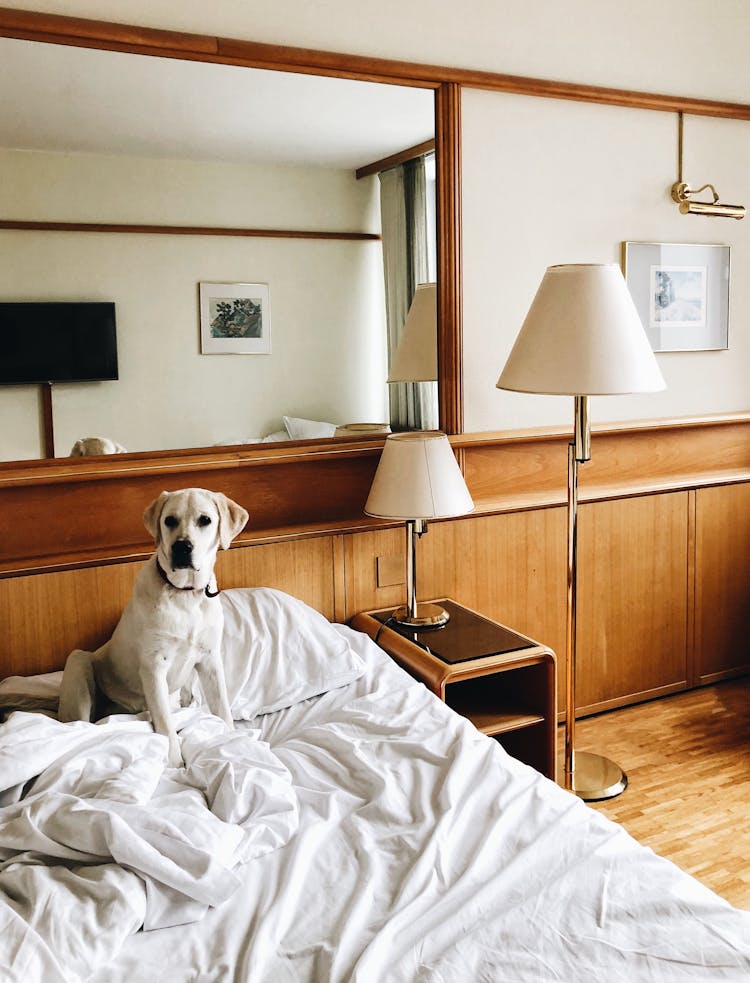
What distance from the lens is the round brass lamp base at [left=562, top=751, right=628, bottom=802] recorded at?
101 inches

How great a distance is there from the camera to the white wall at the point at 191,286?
88.0 inches

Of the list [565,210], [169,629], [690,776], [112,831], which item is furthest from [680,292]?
[112,831]

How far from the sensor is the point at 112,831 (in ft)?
4.44

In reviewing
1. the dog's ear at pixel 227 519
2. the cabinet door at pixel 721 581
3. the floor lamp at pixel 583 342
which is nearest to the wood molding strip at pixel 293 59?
the floor lamp at pixel 583 342

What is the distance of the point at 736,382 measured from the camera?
11.2 ft

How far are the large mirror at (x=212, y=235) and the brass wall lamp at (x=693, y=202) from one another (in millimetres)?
1035

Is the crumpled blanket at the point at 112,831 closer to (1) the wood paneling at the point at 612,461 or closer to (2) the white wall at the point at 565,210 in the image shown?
(1) the wood paneling at the point at 612,461

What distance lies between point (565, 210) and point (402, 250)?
0.66 metres

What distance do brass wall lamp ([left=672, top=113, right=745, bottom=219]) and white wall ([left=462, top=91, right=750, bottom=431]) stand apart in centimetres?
3

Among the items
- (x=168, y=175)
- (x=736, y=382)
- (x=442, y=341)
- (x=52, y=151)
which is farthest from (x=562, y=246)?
(x=52, y=151)

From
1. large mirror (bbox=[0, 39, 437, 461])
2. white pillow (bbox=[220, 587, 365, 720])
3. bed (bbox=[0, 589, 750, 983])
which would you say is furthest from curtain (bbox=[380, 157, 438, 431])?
bed (bbox=[0, 589, 750, 983])

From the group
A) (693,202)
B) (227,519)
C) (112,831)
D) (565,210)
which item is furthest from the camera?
(693,202)

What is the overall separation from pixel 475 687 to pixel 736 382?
1.67 m

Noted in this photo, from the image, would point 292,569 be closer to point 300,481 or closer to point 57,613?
point 300,481
